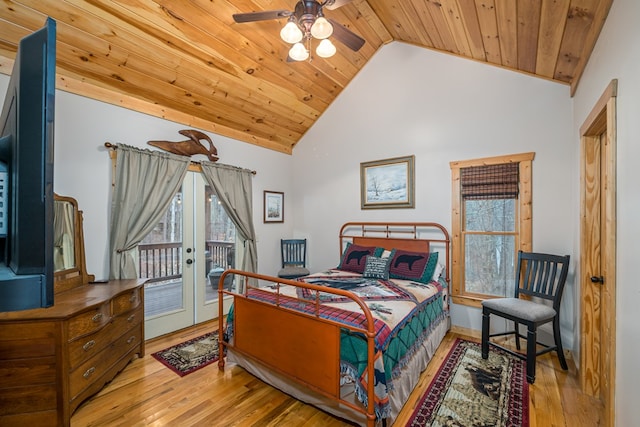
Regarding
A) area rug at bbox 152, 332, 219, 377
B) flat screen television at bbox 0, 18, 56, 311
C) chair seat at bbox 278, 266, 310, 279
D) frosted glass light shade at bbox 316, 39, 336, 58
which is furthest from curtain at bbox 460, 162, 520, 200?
flat screen television at bbox 0, 18, 56, 311

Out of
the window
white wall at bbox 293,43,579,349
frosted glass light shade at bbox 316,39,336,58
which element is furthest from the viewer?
the window

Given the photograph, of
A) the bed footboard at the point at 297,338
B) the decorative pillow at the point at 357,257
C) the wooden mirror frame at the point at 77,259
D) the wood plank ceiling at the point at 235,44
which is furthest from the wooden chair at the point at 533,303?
the wooden mirror frame at the point at 77,259

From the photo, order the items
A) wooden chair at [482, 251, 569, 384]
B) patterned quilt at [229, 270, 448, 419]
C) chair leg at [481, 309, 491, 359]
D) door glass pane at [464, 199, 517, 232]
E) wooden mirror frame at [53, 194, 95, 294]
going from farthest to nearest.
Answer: door glass pane at [464, 199, 517, 232] < chair leg at [481, 309, 491, 359] < wooden mirror frame at [53, 194, 95, 294] < wooden chair at [482, 251, 569, 384] < patterned quilt at [229, 270, 448, 419]

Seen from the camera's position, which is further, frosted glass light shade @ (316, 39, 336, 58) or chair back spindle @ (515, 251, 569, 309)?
chair back spindle @ (515, 251, 569, 309)

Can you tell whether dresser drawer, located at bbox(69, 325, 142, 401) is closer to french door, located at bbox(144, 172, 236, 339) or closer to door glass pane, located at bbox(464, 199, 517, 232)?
french door, located at bbox(144, 172, 236, 339)

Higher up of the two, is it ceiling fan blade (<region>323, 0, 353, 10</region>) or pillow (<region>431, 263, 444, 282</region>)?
ceiling fan blade (<region>323, 0, 353, 10</region>)

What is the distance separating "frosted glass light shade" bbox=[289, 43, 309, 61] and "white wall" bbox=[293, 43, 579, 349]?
201cm

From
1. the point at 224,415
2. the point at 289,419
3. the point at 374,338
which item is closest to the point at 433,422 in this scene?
the point at 374,338

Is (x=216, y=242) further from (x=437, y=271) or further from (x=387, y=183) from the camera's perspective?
(x=437, y=271)

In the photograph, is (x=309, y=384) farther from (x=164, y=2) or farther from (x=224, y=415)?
(x=164, y=2)

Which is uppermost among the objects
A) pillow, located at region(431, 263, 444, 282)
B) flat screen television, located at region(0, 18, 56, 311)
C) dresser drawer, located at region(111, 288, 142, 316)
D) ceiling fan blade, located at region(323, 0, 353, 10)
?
ceiling fan blade, located at region(323, 0, 353, 10)

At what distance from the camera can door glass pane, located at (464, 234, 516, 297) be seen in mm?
3291

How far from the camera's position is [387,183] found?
161 inches

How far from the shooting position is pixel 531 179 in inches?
122
